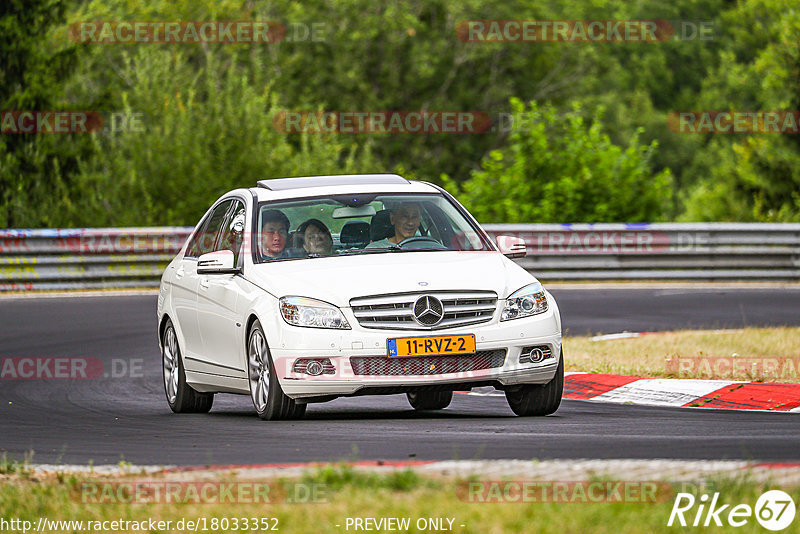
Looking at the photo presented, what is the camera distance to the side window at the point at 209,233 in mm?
11367

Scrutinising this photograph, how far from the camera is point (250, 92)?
3166 cm

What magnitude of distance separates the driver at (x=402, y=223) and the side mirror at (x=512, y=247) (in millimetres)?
601

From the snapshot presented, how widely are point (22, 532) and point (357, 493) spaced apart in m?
1.33

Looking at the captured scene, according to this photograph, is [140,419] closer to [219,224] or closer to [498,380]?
[219,224]

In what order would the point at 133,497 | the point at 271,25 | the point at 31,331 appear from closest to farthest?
the point at 133,497 < the point at 31,331 < the point at 271,25

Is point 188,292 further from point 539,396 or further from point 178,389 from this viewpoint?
point 539,396

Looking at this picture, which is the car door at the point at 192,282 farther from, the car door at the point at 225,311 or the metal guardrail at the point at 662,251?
the metal guardrail at the point at 662,251

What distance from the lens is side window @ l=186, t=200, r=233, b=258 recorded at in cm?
1137

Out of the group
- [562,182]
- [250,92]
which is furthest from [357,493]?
[250,92]

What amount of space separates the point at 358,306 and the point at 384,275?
0.32 m

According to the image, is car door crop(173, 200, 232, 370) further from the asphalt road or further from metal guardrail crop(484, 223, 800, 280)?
metal guardrail crop(484, 223, 800, 280)

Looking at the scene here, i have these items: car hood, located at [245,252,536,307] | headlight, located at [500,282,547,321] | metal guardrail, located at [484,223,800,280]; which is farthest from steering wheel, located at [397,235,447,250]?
metal guardrail, located at [484,223,800,280]

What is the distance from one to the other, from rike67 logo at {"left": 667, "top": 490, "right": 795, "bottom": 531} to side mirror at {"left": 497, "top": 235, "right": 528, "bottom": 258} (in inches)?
179

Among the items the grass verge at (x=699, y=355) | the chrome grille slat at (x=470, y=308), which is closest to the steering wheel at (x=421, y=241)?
the chrome grille slat at (x=470, y=308)
